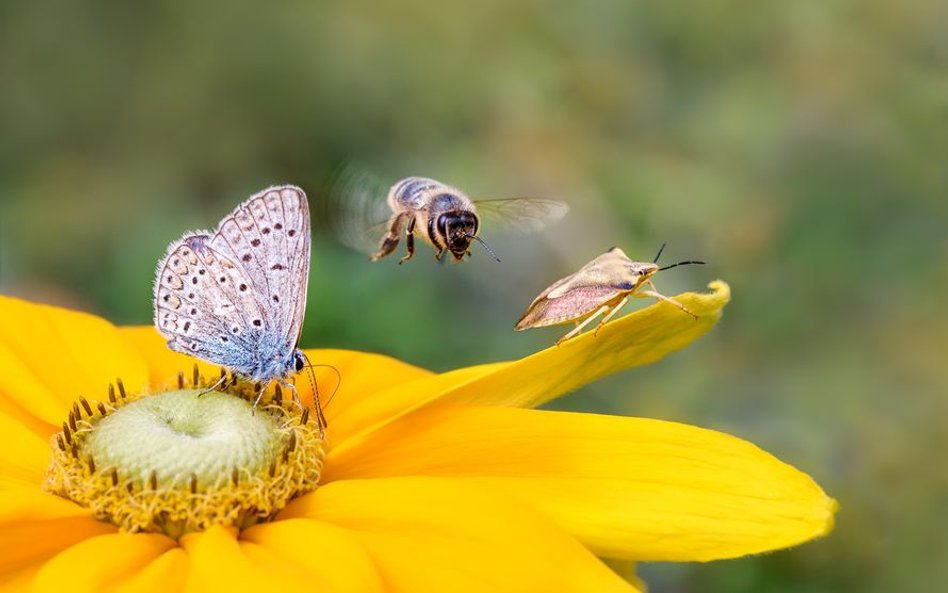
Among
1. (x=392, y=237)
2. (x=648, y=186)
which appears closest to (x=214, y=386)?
(x=392, y=237)

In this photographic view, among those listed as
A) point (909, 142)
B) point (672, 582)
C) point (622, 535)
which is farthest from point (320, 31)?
point (622, 535)

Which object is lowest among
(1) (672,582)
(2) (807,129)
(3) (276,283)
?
(1) (672,582)

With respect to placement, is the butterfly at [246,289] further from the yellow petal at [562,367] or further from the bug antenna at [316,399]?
the yellow petal at [562,367]

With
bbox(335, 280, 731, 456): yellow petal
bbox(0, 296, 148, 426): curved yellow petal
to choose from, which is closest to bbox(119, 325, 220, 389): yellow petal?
bbox(0, 296, 148, 426): curved yellow petal

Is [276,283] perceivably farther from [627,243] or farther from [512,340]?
[627,243]

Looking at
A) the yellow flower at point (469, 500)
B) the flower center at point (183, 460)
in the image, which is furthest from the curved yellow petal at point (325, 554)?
the flower center at point (183, 460)
